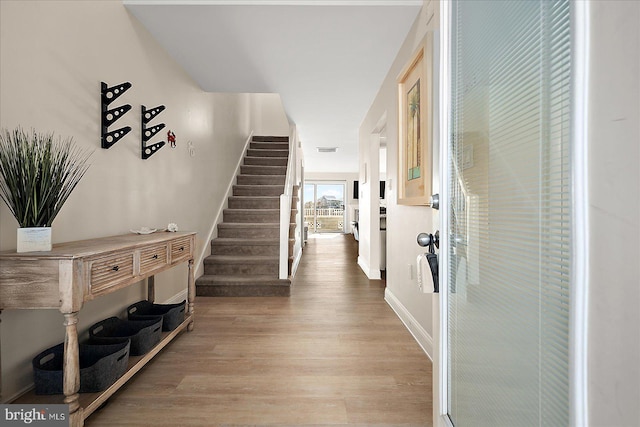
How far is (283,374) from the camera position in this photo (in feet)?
6.40

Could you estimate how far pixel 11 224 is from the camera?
5.13 ft

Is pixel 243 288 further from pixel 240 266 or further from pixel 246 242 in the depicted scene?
pixel 246 242

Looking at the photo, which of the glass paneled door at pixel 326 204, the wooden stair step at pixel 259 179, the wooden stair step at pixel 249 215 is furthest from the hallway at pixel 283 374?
the glass paneled door at pixel 326 204

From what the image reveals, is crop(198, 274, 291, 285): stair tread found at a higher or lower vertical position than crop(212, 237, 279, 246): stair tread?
lower

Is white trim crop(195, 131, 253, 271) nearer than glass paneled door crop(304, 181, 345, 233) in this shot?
Yes

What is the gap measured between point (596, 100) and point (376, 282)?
13.3ft

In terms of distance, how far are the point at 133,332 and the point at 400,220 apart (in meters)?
2.21

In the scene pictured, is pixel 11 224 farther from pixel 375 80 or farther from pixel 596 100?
pixel 375 80

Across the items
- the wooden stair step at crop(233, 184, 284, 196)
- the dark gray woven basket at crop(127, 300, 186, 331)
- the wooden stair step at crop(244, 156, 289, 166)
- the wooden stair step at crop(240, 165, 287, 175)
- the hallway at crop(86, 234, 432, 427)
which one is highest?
the wooden stair step at crop(244, 156, 289, 166)

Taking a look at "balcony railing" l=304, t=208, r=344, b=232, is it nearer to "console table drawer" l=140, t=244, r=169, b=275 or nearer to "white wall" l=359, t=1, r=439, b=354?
"white wall" l=359, t=1, r=439, b=354

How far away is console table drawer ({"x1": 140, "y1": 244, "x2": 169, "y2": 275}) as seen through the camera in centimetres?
189

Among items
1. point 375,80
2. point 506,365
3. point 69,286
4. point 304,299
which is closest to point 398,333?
point 304,299

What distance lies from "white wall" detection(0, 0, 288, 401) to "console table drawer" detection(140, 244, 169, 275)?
0.39 m

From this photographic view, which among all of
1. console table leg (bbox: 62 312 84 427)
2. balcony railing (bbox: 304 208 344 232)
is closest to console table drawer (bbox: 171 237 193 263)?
console table leg (bbox: 62 312 84 427)
